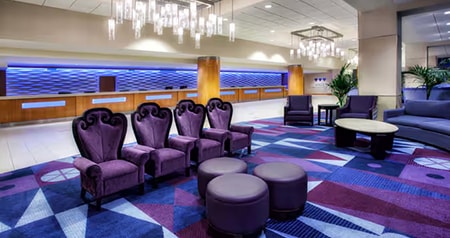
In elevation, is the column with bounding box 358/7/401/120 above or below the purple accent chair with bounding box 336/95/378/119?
above

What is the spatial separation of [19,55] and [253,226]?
26.9 feet

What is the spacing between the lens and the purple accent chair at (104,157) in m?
2.81

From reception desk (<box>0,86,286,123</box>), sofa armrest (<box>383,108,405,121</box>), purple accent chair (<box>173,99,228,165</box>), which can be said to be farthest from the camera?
reception desk (<box>0,86,286,123</box>)

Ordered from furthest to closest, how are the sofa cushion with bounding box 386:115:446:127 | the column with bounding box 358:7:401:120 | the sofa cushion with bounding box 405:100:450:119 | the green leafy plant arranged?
the column with bounding box 358:7:401:120
the green leafy plant
the sofa cushion with bounding box 405:100:450:119
the sofa cushion with bounding box 386:115:446:127

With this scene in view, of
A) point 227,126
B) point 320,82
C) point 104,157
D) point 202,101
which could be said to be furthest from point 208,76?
point 320,82

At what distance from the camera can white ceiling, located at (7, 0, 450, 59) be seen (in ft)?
21.8

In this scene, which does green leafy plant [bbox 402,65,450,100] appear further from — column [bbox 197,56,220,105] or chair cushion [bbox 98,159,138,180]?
chair cushion [bbox 98,159,138,180]

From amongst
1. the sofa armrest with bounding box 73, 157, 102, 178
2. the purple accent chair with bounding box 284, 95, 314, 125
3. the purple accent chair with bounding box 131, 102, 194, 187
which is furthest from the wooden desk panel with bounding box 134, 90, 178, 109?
the sofa armrest with bounding box 73, 157, 102, 178

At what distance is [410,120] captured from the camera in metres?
5.72

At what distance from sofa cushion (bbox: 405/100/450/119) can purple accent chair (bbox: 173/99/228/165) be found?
190 inches

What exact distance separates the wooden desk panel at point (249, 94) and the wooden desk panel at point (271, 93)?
1.61 feet

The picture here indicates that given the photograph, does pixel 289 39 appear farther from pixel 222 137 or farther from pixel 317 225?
pixel 317 225

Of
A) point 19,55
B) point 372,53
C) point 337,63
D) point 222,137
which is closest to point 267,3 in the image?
point 372,53

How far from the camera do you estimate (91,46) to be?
7.18 m
